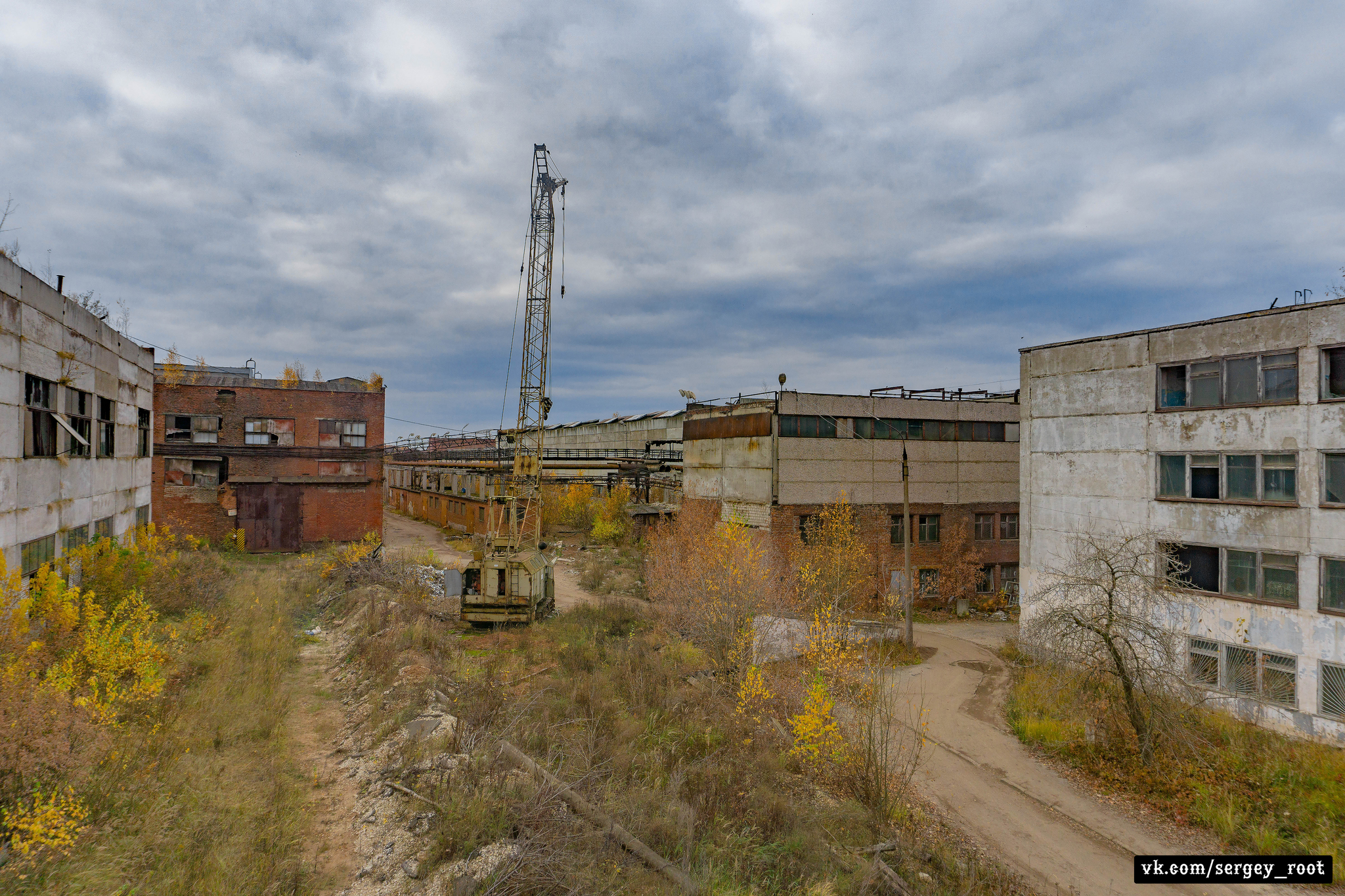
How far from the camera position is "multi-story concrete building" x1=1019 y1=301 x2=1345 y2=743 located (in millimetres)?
16891

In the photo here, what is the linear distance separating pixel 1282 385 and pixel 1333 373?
107 cm

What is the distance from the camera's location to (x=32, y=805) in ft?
24.7

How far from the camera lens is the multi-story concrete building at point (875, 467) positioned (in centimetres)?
3291

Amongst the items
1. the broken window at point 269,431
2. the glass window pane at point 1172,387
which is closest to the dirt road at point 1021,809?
the glass window pane at point 1172,387

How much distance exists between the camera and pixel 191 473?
1388 inches

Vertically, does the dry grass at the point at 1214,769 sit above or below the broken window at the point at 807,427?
below

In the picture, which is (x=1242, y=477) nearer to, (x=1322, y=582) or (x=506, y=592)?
(x=1322, y=582)

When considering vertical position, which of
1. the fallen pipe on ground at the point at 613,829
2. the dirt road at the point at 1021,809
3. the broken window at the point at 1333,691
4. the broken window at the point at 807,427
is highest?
the broken window at the point at 807,427

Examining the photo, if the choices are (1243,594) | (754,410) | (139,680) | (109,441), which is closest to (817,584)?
(754,410)

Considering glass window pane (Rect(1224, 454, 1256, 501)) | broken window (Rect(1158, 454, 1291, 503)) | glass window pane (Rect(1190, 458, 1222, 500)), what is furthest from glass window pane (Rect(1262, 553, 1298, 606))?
glass window pane (Rect(1190, 458, 1222, 500))

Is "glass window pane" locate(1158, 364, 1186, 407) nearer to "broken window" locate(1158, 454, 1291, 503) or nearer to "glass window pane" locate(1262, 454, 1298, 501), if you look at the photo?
"broken window" locate(1158, 454, 1291, 503)

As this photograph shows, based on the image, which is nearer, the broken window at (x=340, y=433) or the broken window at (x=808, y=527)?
the broken window at (x=808, y=527)

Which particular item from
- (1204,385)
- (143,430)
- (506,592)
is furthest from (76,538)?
(1204,385)

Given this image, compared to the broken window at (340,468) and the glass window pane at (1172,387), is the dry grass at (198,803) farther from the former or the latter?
the glass window pane at (1172,387)
